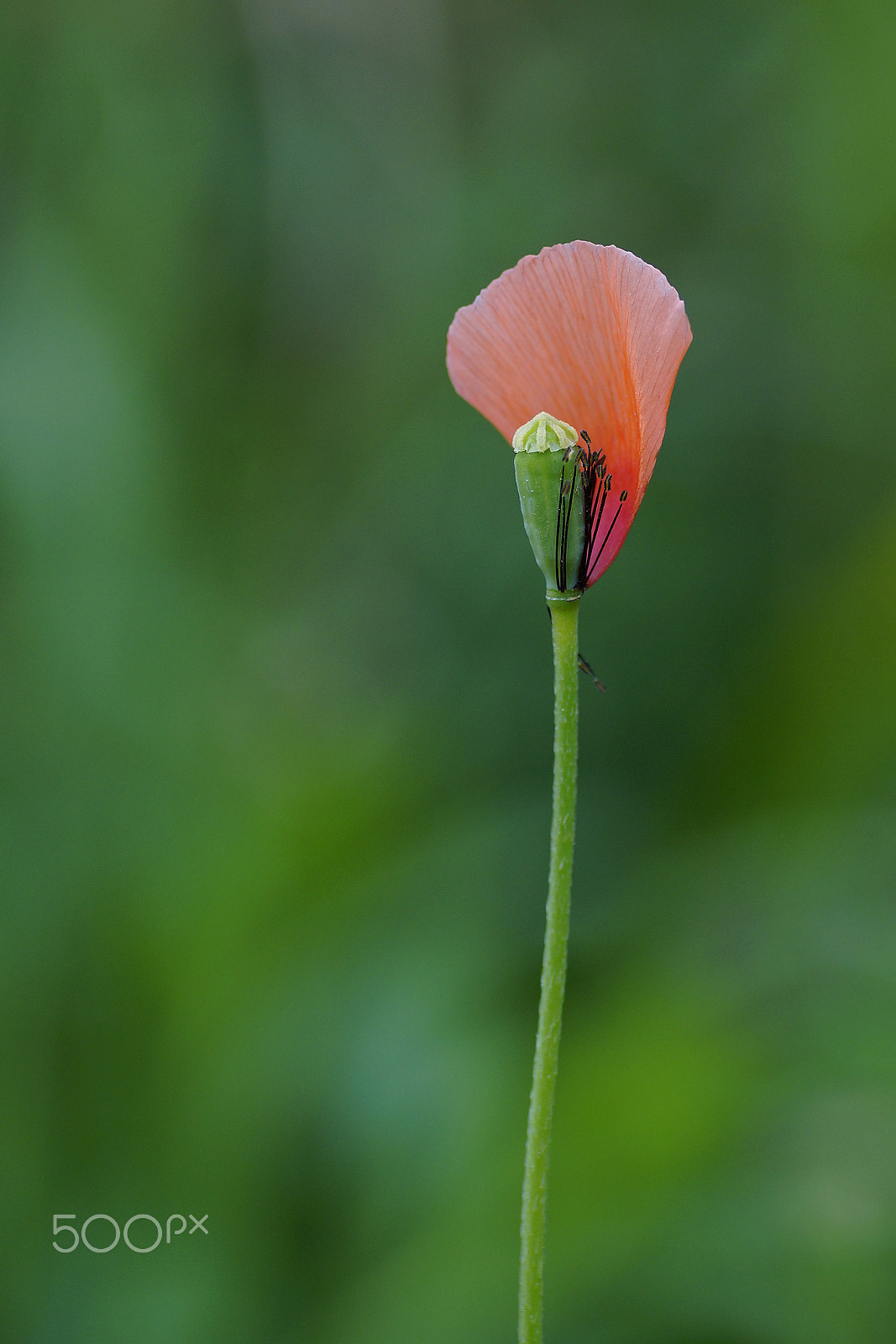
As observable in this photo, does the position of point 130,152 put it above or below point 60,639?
above

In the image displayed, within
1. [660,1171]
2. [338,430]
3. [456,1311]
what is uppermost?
[338,430]

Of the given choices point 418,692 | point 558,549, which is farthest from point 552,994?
point 418,692

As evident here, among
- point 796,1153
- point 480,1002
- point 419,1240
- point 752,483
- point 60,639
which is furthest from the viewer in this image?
point 752,483

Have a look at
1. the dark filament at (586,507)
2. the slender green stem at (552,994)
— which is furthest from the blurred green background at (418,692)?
the dark filament at (586,507)

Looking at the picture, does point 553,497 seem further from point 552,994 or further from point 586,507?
point 552,994

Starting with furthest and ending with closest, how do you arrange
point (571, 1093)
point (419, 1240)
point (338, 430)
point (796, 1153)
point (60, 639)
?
point (338, 430)
point (60, 639)
point (571, 1093)
point (419, 1240)
point (796, 1153)

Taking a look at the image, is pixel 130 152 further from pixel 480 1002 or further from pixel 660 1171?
pixel 660 1171

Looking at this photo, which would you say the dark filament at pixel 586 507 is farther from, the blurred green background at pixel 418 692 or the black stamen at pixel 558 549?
the blurred green background at pixel 418 692

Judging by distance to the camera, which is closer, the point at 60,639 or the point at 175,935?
the point at 175,935

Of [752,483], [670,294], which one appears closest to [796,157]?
[752,483]
